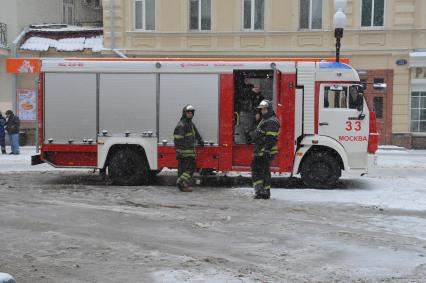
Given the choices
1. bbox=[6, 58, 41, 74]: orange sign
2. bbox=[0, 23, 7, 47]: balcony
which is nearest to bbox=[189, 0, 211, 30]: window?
bbox=[6, 58, 41, 74]: orange sign

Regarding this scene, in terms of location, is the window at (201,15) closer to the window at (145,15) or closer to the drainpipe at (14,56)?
the window at (145,15)

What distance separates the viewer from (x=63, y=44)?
24.3 m

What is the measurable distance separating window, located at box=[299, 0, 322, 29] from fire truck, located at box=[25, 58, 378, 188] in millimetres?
11106

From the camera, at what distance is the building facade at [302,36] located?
22406mm

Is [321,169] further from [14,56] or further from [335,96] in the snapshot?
[14,56]

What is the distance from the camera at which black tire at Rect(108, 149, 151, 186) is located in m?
12.5

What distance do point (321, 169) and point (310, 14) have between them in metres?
12.4

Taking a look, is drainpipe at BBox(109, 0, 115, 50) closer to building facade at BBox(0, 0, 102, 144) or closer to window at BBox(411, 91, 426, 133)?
building facade at BBox(0, 0, 102, 144)

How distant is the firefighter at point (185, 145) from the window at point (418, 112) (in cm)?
1366

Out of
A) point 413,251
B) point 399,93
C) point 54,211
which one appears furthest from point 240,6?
point 413,251

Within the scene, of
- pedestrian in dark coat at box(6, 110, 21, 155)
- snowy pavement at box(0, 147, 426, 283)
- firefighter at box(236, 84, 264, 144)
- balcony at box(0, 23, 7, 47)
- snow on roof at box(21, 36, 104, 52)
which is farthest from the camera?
balcony at box(0, 23, 7, 47)

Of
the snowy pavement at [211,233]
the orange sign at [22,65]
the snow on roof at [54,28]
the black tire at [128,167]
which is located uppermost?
the snow on roof at [54,28]

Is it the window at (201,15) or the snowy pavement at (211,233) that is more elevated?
the window at (201,15)

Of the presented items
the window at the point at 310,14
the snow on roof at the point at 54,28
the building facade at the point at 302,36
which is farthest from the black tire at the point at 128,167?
the snow on roof at the point at 54,28
